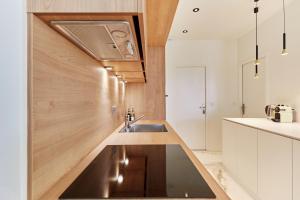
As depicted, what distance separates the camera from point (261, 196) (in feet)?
7.25

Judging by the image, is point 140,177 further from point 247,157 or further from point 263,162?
point 247,157

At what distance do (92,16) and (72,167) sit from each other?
2.31ft

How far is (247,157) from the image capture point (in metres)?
2.59

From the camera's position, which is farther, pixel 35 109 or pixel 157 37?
pixel 157 37

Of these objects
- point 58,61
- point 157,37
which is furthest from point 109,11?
point 157,37

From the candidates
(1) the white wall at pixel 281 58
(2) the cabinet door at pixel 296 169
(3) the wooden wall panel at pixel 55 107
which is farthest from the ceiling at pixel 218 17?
(3) the wooden wall panel at pixel 55 107

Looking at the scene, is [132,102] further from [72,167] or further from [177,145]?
[72,167]

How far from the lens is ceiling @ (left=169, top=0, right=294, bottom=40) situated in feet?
9.27

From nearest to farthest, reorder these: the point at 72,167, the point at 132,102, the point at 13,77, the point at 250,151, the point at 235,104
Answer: the point at 13,77
the point at 72,167
the point at 250,151
the point at 132,102
the point at 235,104

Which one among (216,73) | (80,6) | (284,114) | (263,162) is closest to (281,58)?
(284,114)

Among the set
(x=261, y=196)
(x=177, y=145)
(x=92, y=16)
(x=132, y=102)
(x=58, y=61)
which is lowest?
(x=261, y=196)

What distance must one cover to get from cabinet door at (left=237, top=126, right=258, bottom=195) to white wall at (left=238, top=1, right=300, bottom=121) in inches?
29.0

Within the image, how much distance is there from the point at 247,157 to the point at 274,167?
1.98ft

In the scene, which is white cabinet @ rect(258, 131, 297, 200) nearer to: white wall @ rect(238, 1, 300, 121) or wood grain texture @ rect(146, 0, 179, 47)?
white wall @ rect(238, 1, 300, 121)
